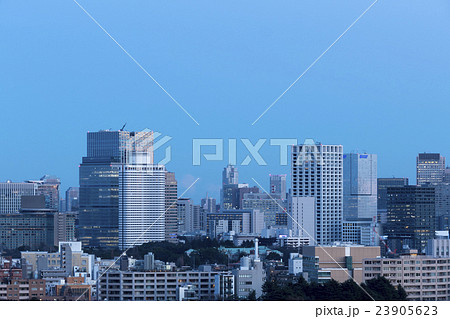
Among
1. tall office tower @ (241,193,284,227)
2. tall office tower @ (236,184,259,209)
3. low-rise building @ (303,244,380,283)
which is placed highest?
tall office tower @ (236,184,259,209)

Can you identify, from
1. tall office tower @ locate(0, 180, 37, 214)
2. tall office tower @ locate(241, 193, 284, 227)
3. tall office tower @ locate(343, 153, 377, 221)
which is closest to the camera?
tall office tower @ locate(343, 153, 377, 221)

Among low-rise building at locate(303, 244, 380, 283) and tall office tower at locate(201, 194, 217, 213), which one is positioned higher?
tall office tower at locate(201, 194, 217, 213)

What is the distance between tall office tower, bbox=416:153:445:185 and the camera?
19.5 metres

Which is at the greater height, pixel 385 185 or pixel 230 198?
pixel 385 185

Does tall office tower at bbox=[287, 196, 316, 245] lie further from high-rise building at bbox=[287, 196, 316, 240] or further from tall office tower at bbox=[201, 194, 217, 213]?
tall office tower at bbox=[201, 194, 217, 213]

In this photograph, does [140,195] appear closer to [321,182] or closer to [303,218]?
[303,218]

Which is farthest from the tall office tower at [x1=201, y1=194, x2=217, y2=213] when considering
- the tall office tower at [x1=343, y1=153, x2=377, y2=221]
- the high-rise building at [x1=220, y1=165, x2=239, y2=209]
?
the tall office tower at [x1=343, y1=153, x2=377, y2=221]

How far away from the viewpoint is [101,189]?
21594 millimetres

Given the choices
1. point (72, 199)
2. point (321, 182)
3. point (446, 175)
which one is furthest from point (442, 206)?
point (72, 199)

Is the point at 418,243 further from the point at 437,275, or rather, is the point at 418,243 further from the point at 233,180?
the point at 437,275

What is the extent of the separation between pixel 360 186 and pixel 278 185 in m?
2.21

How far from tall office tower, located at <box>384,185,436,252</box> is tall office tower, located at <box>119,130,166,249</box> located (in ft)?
16.8
